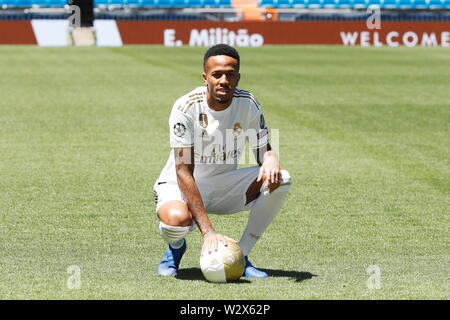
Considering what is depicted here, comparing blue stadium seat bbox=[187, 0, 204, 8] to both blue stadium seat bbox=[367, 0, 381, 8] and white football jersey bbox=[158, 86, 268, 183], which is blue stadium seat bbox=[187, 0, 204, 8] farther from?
white football jersey bbox=[158, 86, 268, 183]

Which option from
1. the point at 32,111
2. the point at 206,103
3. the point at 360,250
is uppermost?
the point at 206,103

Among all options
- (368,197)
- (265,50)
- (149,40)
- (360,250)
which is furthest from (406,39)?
(360,250)

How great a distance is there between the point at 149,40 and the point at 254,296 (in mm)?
26084

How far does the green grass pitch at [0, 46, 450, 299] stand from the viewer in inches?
269

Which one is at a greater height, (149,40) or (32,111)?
(32,111)

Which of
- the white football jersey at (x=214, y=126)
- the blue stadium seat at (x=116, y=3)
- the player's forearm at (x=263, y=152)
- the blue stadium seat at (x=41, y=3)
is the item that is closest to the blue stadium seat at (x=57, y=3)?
the blue stadium seat at (x=41, y=3)

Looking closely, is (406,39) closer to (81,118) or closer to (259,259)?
(81,118)

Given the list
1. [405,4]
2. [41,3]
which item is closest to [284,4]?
[405,4]

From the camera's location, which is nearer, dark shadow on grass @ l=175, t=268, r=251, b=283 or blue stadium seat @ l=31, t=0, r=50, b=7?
dark shadow on grass @ l=175, t=268, r=251, b=283

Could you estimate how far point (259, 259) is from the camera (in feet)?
25.1

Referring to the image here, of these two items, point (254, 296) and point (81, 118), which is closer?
point (254, 296)

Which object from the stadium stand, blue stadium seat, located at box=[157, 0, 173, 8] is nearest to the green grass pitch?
the stadium stand
